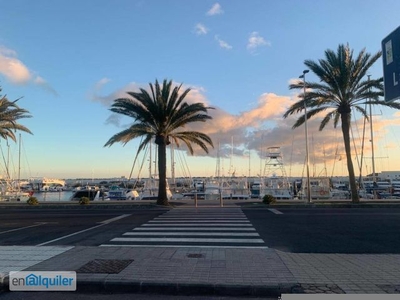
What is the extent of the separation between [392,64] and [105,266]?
23.3 ft

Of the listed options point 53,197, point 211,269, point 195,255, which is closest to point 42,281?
point 211,269

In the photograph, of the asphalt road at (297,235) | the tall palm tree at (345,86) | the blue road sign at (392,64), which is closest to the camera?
the blue road sign at (392,64)

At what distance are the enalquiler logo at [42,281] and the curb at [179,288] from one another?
0.18 m

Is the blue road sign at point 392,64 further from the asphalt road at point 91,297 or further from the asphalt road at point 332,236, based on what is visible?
the asphalt road at point 332,236

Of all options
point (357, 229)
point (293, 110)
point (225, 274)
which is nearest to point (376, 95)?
point (293, 110)

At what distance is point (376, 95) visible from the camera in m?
28.1

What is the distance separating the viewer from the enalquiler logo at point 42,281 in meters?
7.02

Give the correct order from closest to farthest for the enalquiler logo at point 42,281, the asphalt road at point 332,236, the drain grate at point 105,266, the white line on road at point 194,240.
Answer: the enalquiler logo at point 42,281 < the drain grate at point 105,266 < the asphalt road at point 332,236 < the white line on road at point 194,240

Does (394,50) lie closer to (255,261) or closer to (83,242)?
(255,261)

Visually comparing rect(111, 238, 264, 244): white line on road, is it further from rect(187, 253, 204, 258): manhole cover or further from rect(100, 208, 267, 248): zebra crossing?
rect(187, 253, 204, 258): manhole cover

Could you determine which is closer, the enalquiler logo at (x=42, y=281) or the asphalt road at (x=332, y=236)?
the enalquiler logo at (x=42, y=281)

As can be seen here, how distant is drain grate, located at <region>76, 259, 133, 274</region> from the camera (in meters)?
7.66

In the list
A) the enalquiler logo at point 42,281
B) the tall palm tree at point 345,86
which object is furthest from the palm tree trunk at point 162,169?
the enalquiler logo at point 42,281

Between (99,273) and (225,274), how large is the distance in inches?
99.4
